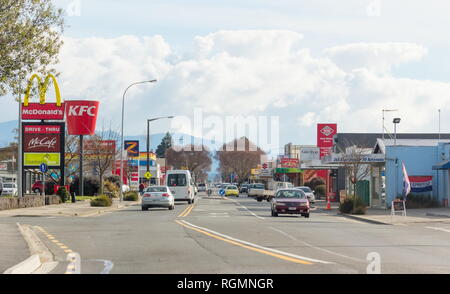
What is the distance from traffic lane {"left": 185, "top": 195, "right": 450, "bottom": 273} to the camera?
46.8 feet

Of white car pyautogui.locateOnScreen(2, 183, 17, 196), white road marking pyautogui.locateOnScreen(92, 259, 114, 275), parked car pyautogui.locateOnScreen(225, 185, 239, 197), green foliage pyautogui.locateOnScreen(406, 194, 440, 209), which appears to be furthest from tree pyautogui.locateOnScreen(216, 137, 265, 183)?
white road marking pyautogui.locateOnScreen(92, 259, 114, 275)

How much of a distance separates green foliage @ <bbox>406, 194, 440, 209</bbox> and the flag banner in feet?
4.15

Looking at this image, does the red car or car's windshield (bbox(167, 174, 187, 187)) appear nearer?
the red car

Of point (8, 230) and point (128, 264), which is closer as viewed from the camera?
point (128, 264)

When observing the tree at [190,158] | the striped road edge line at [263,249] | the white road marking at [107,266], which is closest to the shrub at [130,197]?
the striped road edge line at [263,249]

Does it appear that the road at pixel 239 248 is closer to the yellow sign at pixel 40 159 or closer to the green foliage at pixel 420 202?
the green foliage at pixel 420 202

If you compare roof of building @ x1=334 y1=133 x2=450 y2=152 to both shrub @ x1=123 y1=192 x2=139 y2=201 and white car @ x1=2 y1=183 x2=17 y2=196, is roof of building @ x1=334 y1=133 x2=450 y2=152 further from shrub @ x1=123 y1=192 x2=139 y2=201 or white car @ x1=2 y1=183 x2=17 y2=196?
white car @ x1=2 y1=183 x2=17 y2=196

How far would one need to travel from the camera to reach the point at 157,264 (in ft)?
45.3

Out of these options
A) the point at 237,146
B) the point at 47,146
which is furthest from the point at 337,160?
the point at 237,146

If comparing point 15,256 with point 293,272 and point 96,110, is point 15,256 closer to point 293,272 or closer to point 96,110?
point 293,272

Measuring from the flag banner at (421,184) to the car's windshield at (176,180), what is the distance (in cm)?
1601

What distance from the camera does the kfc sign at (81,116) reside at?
2598 inches
